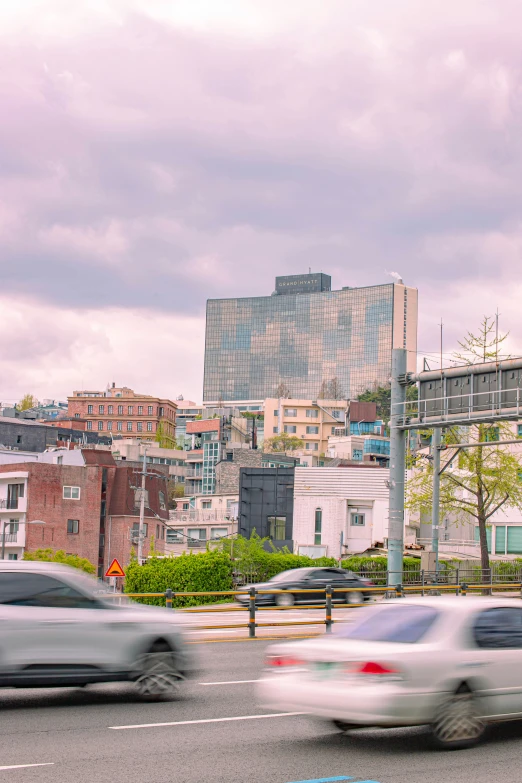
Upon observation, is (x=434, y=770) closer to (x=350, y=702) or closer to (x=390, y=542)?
(x=350, y=702)

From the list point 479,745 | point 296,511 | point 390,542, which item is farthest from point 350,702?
point 296,511

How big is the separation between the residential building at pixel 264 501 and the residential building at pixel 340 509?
7689 mm

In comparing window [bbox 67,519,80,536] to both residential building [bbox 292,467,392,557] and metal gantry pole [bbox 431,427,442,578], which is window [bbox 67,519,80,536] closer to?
residential building [bbox 292,467,392,557]

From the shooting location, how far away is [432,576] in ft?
146

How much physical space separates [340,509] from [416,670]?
5569cm

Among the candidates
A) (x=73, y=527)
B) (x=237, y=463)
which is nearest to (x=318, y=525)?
(x=73, y=527)

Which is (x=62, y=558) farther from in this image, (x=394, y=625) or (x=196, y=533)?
(x=394, y=625)

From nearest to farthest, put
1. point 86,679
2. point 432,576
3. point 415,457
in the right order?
1. point 86,679
2. point 432,576
3. point 415,457

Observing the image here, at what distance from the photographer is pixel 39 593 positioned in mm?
12992

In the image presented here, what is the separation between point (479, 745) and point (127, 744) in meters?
3.66

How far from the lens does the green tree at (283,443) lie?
162 metres

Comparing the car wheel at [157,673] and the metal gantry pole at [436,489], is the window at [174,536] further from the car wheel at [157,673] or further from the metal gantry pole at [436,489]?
the car wheel at [157,673]

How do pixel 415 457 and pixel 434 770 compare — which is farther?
pixel 415 457

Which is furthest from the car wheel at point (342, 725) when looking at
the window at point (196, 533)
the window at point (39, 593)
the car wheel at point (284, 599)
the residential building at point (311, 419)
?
the residential building at point (311, 419)
